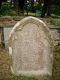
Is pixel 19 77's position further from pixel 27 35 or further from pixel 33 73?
pixel 27 35

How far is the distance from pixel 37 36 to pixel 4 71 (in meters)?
1.17

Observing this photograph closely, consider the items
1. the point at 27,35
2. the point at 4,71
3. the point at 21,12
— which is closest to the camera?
A: the point at 27,35

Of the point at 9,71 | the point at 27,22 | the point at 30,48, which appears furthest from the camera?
the point at 9,71

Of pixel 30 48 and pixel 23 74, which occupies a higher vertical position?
pixel 30 48

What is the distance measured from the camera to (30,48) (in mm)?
6309

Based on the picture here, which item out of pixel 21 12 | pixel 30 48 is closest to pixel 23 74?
pixel 30 48

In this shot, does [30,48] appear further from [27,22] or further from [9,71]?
[9,71]

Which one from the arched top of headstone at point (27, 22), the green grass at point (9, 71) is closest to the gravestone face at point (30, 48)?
the arched top of headstone at point (27, 22)

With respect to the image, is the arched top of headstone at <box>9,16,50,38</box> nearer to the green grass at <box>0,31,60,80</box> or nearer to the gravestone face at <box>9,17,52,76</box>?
the gravestone face at <box>9,17,52,76</box>

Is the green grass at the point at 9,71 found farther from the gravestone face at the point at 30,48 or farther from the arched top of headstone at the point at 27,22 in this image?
the arched top of headstone at the point at 27,22

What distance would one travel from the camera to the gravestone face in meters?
6.17

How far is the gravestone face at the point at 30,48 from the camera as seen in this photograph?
20.2ft

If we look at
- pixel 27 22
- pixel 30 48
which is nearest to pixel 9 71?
pixel 30 48

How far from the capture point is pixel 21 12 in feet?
58.9
